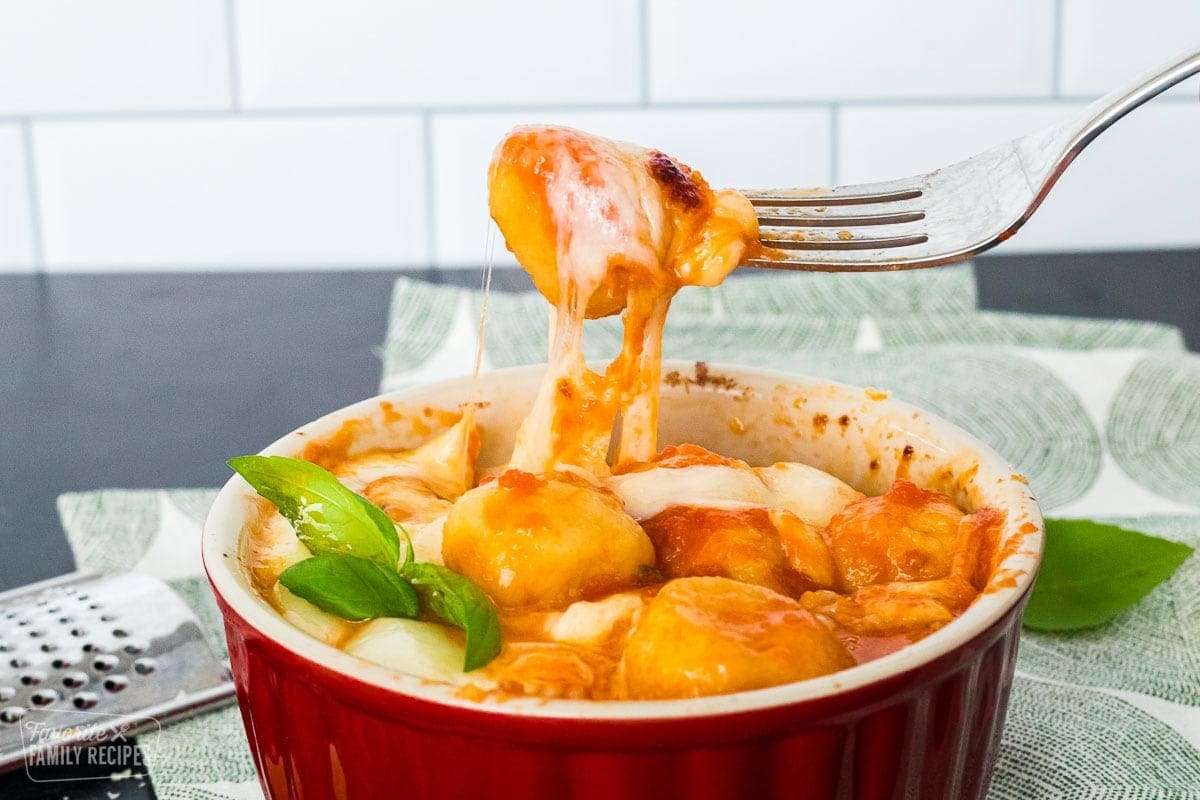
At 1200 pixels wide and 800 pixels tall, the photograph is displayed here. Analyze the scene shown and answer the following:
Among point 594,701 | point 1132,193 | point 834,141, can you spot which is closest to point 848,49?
point 834,141

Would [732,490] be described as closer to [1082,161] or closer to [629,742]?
[629,742]

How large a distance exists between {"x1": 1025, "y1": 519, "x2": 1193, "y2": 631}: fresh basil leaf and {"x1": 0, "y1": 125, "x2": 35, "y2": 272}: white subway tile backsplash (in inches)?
70.3

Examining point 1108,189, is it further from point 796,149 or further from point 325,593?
point 325,593

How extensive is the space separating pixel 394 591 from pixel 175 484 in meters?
0.73

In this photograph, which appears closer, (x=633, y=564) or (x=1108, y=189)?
(x=633, y=564)

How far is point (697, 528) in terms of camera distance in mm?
796

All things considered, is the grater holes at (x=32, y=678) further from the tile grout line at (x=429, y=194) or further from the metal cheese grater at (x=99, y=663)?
the tile grout line at (x=429, y=194)

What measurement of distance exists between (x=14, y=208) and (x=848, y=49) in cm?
139

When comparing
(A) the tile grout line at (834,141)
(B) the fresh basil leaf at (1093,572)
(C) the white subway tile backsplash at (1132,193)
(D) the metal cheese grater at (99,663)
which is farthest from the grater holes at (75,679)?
(C) the white subway tile backsplash at (1132,193)

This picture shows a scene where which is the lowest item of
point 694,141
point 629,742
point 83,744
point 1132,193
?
point 83,744

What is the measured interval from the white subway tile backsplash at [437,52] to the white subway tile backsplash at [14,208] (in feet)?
1.30

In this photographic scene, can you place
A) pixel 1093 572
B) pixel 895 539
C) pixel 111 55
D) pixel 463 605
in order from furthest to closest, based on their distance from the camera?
1. pixel 111 55
2. pixel 1093 572
3. pixel 895 539
4. pixel 463 605

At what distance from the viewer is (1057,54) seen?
216cm

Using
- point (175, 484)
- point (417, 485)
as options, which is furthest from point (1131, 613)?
point (175, 484)
